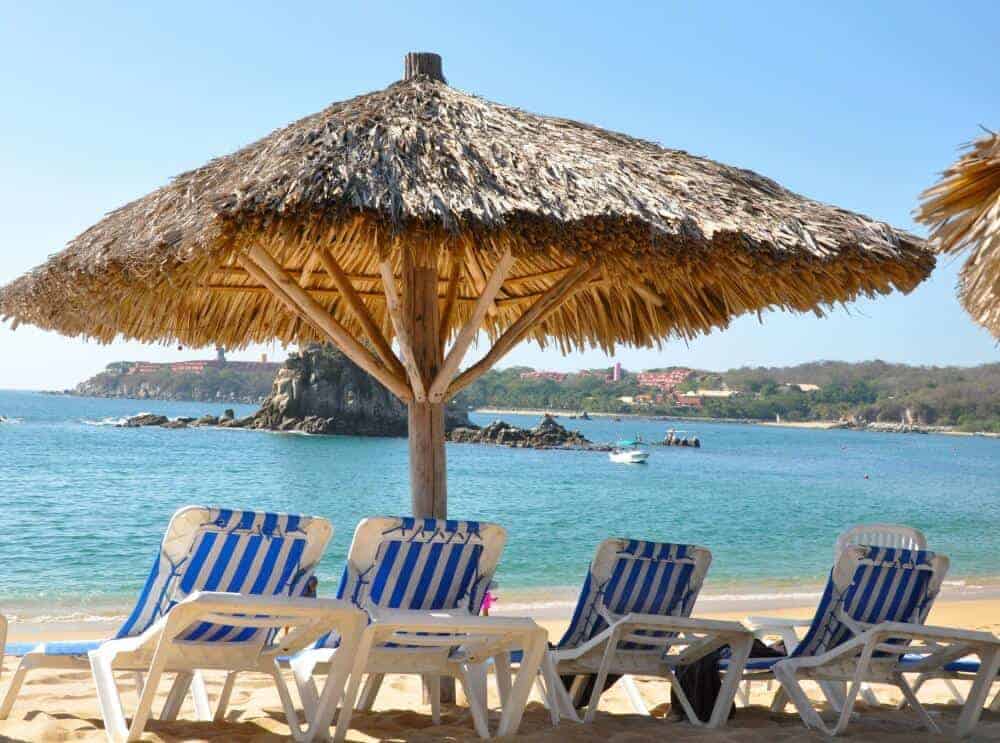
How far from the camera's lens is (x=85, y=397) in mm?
122000

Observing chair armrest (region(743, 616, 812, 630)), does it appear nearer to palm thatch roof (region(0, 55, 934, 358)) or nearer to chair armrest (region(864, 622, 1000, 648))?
chair armrest (region(864, 622, 1000, 648))

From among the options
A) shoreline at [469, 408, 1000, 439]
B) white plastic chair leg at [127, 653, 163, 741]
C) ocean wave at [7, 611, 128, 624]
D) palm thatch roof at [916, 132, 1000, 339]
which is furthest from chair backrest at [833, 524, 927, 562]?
shoreline at [469, 408, 1000, 439]

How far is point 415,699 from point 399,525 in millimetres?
1374

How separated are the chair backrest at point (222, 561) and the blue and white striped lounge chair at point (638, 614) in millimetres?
1048

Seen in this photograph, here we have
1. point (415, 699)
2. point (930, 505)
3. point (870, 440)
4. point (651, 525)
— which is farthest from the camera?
point (870, 440)

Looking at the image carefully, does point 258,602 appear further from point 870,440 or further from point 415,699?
point 870,440

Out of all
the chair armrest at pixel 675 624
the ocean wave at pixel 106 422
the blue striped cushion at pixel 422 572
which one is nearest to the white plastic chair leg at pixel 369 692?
the blue striped cushion at pixel 422 572

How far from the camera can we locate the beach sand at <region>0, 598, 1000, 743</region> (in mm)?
3473

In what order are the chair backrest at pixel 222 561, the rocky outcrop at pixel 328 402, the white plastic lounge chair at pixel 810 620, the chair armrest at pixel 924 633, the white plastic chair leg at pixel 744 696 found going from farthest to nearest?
1. the rocky outcrop at pixel 328 402
2. the white plastic chair leg at pixel 744 696
3. the white plastic lounge chair at pixel 810 620
4. the chair armrest at pixel 924 633
5. the chair backrest at pixel 222 561

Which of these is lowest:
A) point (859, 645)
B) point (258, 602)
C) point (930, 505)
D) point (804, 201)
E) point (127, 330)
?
point (930, 505)

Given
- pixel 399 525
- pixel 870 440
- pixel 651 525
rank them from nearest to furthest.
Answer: pixel 399 525, pixel 651 525, pixel 870 440

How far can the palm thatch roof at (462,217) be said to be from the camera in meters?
3.61

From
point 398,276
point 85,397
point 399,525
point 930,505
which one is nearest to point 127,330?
point 398,276

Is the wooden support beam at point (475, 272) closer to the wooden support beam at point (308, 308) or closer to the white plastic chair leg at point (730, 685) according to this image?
the wooden support beam at point (308, 308)
